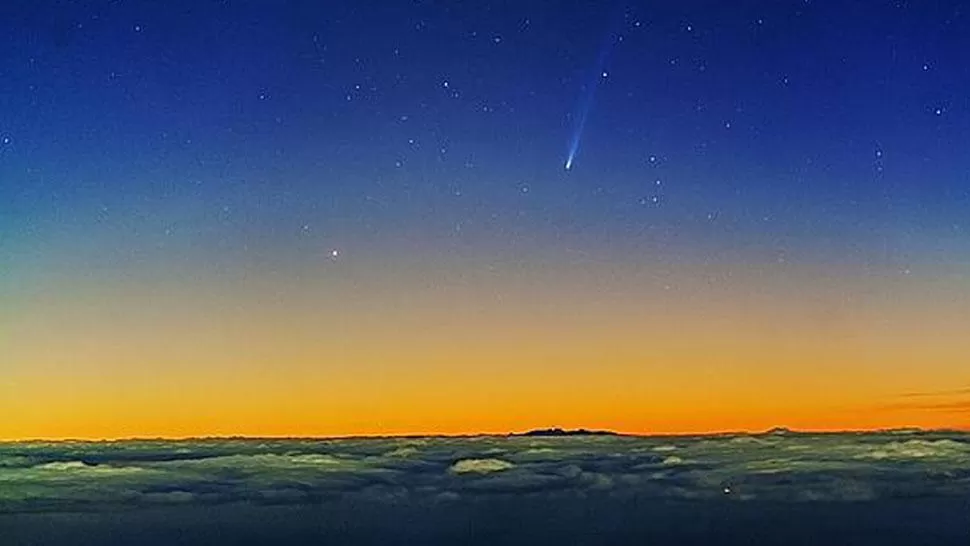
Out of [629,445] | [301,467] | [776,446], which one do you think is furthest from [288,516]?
[776,446]

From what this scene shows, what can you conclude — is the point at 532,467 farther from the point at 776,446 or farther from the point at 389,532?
the point at 776,446

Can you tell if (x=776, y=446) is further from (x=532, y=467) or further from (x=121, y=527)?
(x=121, y=527)

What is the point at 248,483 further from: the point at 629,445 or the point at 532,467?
the point at 629,445

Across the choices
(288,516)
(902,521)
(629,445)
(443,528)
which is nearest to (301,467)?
(288,516)

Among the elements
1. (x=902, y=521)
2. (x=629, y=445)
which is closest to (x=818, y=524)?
(x=902, y=521)

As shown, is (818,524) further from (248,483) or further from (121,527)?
(121,527)

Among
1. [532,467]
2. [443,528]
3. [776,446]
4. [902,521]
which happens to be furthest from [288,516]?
[902,521]
